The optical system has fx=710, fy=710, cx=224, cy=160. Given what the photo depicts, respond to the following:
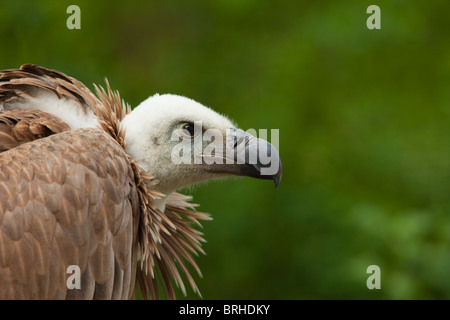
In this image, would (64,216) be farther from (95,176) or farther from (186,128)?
(186,128)

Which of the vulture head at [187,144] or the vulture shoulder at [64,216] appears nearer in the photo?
the vulture shoulder at [64,216]

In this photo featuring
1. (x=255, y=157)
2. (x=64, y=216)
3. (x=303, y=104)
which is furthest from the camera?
(x=303, y=104)

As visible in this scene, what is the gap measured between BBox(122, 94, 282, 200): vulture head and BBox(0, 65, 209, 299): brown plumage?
0.25 feet

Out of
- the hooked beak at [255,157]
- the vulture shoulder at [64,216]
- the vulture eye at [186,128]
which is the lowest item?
the vulture shoulder at [64,216]

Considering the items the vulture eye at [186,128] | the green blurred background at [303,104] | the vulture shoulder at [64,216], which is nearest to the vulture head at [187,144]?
the vulture eye at [186,128]

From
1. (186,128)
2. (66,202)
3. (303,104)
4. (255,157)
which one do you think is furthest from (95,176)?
(303,104)

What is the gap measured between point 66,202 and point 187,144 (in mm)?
619

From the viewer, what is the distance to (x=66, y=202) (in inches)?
100

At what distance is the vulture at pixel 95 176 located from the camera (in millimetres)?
2502

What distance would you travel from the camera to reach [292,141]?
531cm

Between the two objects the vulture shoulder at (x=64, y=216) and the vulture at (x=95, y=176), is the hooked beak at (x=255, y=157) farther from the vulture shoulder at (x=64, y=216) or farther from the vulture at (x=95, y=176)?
the vulture shoulder at (x=64, y=216)

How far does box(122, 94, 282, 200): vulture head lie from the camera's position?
2.87 meters

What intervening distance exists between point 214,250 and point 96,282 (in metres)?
2.54
